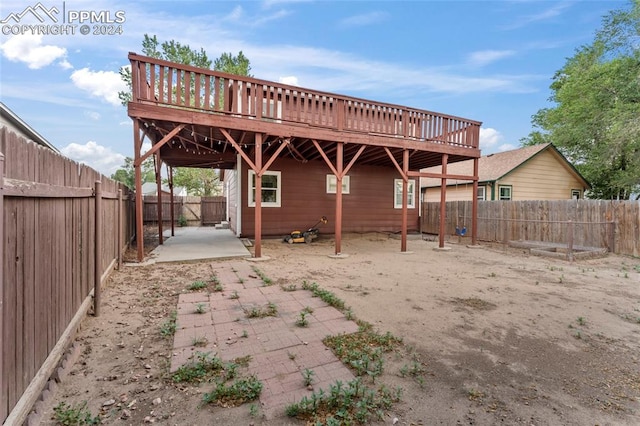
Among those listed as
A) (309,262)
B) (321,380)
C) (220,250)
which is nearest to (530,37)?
(309,262)

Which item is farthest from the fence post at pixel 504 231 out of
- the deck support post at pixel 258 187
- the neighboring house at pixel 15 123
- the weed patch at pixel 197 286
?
the neighboring house at pixel 15 123

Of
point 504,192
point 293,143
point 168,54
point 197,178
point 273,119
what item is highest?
point 168,54

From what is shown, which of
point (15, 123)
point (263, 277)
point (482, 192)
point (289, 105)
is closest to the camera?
point (263, 277)

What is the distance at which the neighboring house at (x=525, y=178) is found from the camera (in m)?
14.2

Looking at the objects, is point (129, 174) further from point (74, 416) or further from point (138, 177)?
point (74, 416)

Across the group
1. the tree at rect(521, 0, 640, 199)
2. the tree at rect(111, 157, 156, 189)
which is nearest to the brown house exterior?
the tree at rect(521, 0, 640, 199)

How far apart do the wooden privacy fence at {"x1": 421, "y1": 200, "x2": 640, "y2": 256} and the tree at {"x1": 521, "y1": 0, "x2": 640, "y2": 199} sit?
6.49 meters


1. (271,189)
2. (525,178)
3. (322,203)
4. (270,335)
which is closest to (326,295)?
(270,335)

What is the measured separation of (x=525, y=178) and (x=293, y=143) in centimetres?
1307

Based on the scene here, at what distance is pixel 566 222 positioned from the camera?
8570 millimetres

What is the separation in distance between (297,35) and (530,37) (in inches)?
414

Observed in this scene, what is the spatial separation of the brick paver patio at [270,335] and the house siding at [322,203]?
5306 mm

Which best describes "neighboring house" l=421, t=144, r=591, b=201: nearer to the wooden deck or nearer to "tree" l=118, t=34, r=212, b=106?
the wooden deck

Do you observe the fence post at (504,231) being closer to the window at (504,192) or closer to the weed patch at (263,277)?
the window at (504,192)
